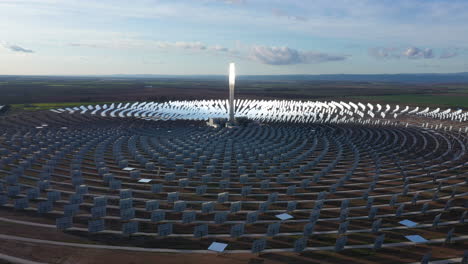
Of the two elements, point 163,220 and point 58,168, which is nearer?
point 163,220

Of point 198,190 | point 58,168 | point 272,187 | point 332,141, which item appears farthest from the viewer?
point 332,141

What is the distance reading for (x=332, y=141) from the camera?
4497cm

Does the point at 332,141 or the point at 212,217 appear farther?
the point at 332,141

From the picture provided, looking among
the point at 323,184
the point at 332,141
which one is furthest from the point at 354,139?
the point at 323,184

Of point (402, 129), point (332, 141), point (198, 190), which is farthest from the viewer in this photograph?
point (402, 129)

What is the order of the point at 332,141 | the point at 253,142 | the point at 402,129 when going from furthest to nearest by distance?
1. the point at 402,129
2. the point at 332,141
3. the point at 253,142

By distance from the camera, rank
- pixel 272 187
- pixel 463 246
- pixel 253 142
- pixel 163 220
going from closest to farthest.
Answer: pixel 463 246, pixel 163 220, pixel 272 187, pixel 253 142

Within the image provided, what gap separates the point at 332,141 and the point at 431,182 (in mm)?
18390

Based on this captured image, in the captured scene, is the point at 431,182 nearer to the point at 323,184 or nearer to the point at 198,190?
the point at 323,184

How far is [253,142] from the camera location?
4034 centimetres

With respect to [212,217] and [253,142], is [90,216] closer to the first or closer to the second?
[212,217]

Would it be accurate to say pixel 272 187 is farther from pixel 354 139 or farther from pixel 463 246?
pixel 354 139

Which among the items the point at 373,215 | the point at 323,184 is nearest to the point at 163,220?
the point at 373,215

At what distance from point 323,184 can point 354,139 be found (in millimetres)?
22865
